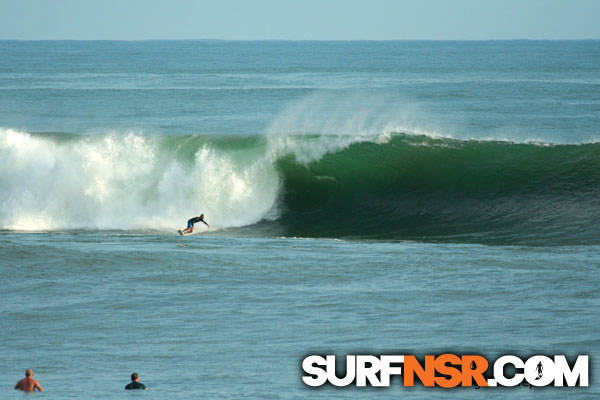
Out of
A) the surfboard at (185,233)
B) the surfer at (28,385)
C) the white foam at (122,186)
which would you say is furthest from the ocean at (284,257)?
the surfboard at (185,233)

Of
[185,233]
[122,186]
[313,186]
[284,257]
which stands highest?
[313,186]

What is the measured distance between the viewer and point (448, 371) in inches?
432

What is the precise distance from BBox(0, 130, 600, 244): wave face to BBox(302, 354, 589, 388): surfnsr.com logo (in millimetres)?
7871

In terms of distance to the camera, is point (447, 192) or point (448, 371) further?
point (447, 192)

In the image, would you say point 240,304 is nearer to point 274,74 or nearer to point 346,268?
point 346,268

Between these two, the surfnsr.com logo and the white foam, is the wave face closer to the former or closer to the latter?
the white foam

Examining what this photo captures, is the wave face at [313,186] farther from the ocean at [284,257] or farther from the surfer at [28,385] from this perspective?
the surfer at [28,385]

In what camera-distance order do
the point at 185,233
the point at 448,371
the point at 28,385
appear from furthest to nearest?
the point at 185,233, the point at 448,371, the point at 28,385

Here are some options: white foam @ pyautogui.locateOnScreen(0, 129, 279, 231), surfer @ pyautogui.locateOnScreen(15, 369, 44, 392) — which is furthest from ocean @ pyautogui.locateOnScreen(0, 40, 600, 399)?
surfer @ pyautogui.locateOnScreen(15, 369, 44, 392)

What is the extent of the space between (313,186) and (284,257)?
269 inches

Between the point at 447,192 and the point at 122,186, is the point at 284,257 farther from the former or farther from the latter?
the point at 447,192

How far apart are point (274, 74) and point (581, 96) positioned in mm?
36843

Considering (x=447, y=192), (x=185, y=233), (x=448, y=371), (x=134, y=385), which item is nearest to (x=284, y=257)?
(x=185, y=233)

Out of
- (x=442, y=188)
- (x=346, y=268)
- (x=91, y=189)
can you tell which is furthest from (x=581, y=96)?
(x=346, y=268)
